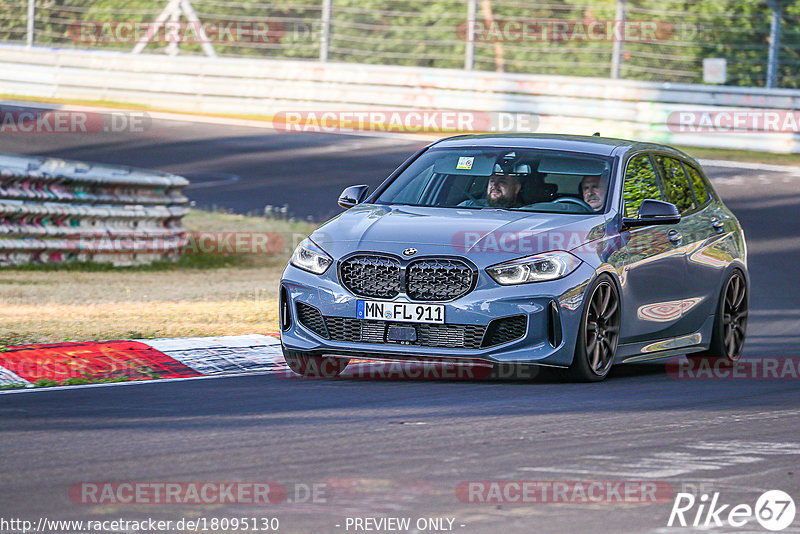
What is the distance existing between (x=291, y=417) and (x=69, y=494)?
2.12 m

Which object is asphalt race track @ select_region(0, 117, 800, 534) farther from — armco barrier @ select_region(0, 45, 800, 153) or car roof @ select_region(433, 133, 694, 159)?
armco barrier @ select_region(0, 45, 800, 153)

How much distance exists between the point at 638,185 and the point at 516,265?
1813mm

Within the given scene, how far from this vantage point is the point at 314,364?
33.6 feet

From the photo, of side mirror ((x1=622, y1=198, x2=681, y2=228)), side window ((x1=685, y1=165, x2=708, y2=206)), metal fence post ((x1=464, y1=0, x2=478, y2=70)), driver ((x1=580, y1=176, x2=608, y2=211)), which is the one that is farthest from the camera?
metal fence post ((x1=464, y1=0, x2=478, y2=70))

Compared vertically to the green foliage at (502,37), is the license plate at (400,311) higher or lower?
lower

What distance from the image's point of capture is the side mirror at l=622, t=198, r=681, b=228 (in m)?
10.4

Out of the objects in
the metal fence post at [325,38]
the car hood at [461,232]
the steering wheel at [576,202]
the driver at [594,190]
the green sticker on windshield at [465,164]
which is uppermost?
the metal fence post at [325,38]

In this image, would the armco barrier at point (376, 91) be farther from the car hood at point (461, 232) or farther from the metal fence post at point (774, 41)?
the car hood at point (461, 232)

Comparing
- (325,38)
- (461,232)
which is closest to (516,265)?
(461,232)

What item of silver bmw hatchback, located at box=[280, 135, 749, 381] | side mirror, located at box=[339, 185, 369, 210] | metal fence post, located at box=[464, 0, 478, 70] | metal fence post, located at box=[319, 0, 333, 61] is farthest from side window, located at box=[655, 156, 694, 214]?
metal fence post, located at box=[319, 0, 333, 61]

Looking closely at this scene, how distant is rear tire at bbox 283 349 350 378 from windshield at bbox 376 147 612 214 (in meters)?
1.19

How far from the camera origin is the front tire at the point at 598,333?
9.70m

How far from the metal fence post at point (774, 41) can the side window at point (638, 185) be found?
52.8ft

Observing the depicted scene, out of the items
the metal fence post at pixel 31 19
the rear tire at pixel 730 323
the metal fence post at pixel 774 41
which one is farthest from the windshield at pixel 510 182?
the metal fence post at pixel 31 19
